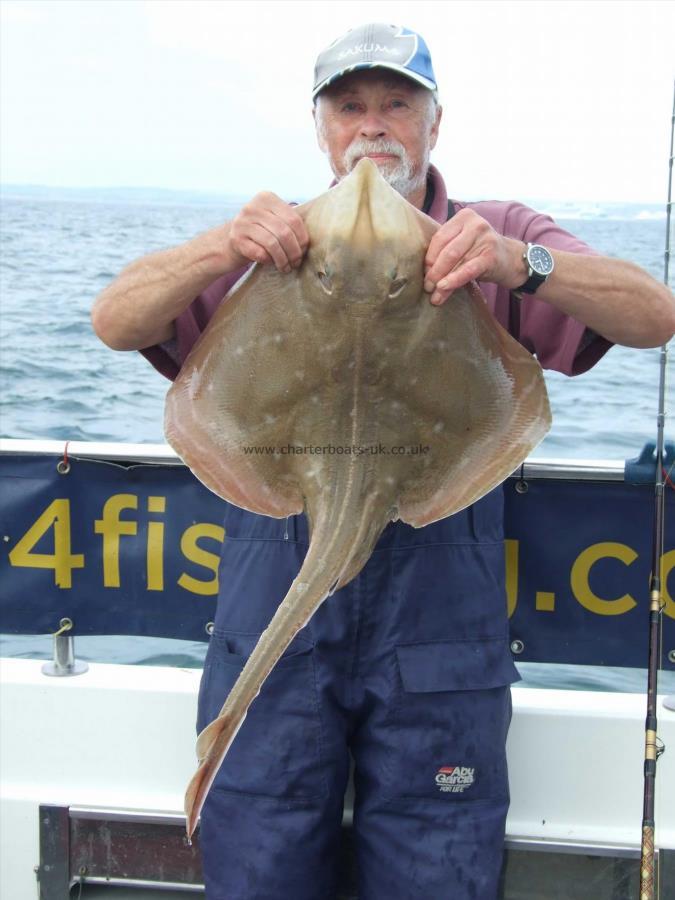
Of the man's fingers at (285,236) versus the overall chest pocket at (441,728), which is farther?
the overall chest pocket at (441,728)

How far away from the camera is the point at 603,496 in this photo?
3.10 meters

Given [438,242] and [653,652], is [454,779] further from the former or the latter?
[438,242]

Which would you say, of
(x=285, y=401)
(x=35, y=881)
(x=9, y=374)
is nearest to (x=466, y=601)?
(x=285, y=401)

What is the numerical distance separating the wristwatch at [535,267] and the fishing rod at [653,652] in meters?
0.61

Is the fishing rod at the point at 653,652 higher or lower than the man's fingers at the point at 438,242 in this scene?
lower

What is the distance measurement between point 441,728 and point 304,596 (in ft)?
2.39

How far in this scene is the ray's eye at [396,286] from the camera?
201cm

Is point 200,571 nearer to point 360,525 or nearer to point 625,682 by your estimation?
point 360,525

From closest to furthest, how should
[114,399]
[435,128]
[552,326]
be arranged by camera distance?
[552,326]
[435,128]
[114,399]

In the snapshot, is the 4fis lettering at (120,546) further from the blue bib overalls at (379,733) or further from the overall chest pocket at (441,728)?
the overall chest pocket at (441,728)

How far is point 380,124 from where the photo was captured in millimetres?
2580

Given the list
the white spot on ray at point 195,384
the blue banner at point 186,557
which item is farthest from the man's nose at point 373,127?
the blue banner at point 186,557

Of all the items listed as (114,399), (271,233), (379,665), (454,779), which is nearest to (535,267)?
(271,233)

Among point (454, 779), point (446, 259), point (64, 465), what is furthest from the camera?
point (64, 465)
